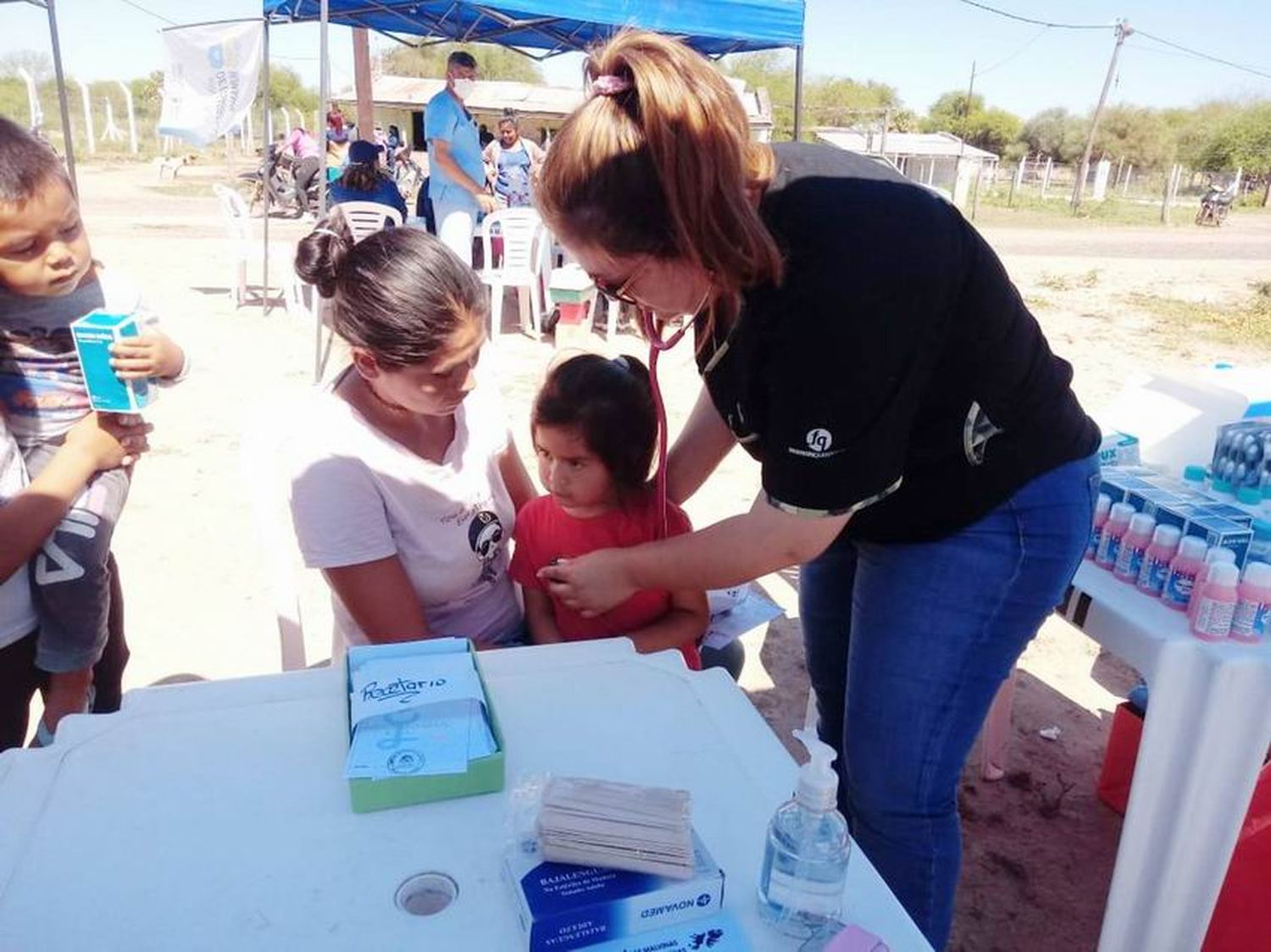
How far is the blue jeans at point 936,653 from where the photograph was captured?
1.30 meters

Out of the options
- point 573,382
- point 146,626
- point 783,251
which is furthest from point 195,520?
point 783,251

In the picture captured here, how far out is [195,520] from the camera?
11.8 ft

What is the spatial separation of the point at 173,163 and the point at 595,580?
22293mm

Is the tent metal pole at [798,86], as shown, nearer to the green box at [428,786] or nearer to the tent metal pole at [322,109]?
the tent metal pole at [322,109]

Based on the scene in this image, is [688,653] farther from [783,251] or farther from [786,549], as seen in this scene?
[783,251]

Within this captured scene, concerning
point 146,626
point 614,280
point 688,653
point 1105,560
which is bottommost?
point 146,626

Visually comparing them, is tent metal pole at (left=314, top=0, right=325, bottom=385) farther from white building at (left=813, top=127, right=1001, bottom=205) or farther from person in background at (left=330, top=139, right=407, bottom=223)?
white building at (left=813, top=127, right=1001, bottom=205)

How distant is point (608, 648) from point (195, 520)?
2.92 m

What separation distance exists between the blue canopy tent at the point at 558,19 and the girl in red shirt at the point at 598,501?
3.67 m

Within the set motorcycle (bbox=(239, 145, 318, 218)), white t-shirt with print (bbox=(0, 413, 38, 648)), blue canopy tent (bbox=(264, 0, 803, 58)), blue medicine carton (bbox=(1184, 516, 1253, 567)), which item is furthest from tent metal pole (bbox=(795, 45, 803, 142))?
motorcycle (bbox=(239, 145, 318, 218))

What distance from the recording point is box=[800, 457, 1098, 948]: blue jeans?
4.28ft

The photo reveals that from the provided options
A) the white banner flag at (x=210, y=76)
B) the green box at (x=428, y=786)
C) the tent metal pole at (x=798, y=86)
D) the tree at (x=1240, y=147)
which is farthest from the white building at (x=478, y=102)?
the green box at (x=428, y=786)

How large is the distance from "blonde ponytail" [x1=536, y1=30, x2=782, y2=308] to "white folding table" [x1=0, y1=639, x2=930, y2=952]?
1.76 feet

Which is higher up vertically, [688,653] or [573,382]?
[573,382]
